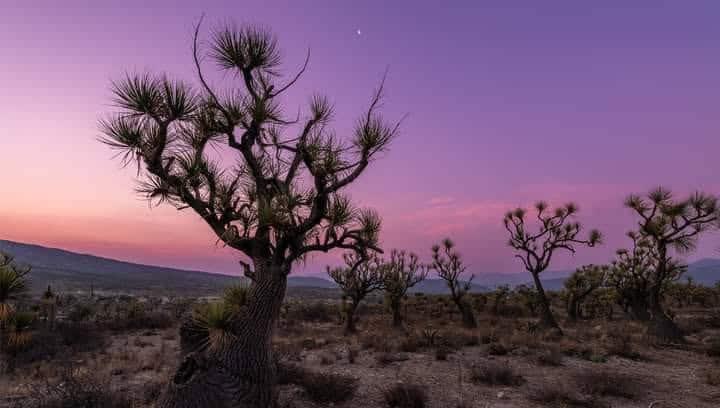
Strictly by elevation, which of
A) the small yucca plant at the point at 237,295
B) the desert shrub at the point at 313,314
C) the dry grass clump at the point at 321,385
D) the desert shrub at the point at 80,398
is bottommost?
the desert shrub at the point at 313,314

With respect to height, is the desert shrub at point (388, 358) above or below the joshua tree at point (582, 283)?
below

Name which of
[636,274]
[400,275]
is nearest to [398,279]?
[400,275]

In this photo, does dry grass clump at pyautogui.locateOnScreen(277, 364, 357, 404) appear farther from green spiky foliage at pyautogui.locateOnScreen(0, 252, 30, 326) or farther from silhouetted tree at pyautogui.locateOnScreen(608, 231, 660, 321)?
silhouetted tree at pyautogui.locateOnScreen(608, 231, 660, 321)

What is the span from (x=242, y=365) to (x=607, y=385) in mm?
8191

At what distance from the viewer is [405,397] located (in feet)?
26.3

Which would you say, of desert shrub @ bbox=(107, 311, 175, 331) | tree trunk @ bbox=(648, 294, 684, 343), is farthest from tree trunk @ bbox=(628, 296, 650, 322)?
desert shrub @ bbox=(107, 311, 175, 331)

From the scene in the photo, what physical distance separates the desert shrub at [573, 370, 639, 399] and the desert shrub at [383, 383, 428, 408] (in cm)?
401

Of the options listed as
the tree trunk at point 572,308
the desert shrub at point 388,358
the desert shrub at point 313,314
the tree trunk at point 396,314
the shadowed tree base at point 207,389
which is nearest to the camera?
the shadowed tree base at point 207,389

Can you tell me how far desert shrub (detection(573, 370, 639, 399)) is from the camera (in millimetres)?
8977

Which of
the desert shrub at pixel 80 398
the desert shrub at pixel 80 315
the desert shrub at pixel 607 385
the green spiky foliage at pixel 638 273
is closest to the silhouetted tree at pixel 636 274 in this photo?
the green spiky foliage at pixel 638 273

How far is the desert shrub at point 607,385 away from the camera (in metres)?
8.98

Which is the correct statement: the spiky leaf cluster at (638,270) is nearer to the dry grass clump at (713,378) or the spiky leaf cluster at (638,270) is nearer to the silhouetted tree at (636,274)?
the silhouetted tree at (636,274)

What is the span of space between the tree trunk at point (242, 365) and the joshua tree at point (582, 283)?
2355 cm

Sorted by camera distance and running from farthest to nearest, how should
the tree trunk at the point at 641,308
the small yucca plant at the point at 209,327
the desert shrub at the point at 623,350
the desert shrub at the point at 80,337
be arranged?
the tree trunk at the point at 641,308, the desert shrub at the point at 80,337, the desert shrub at the point at 623,350, the small yucca plant at the point at 209,327
